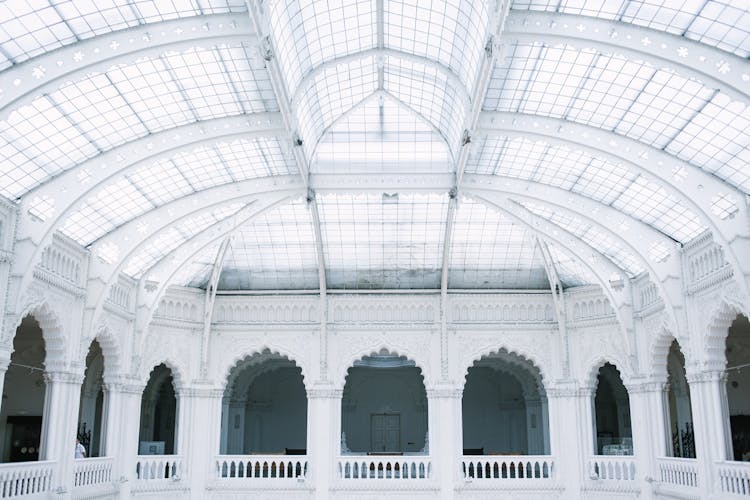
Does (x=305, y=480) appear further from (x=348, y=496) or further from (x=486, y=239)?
(x=486, y=239)

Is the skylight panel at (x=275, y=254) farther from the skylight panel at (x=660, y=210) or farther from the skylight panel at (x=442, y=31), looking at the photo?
the skylight panel at (x=660, y=210)

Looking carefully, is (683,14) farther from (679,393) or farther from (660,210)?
(679,393)

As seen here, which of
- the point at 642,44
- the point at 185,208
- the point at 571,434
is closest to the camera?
the point at 642,44

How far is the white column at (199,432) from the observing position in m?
40.8

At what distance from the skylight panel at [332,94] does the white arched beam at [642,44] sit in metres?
9.44

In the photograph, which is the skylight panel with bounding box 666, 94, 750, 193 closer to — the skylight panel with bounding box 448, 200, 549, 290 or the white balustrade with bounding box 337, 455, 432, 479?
the skylight panel with bounding box 448, 200, 549, 290

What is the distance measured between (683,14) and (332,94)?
15.1 metres

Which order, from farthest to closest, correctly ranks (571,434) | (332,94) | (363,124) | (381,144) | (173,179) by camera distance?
(571,434)
(381,144)
(173,179)
(363,124)
(332,94)

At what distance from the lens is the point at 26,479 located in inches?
1148

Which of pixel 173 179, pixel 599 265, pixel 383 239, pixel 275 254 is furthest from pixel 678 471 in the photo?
pixel 173 179

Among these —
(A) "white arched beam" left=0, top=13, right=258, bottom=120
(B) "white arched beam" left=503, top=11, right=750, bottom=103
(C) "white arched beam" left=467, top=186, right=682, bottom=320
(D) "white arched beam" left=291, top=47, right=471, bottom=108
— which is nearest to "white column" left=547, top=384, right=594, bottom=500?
(C) "white arched beam" left=467, top=186, right=682, bottom=320

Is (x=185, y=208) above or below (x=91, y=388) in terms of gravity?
above

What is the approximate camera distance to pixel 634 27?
22.9 metres

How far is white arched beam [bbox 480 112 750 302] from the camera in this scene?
95.0 feet
